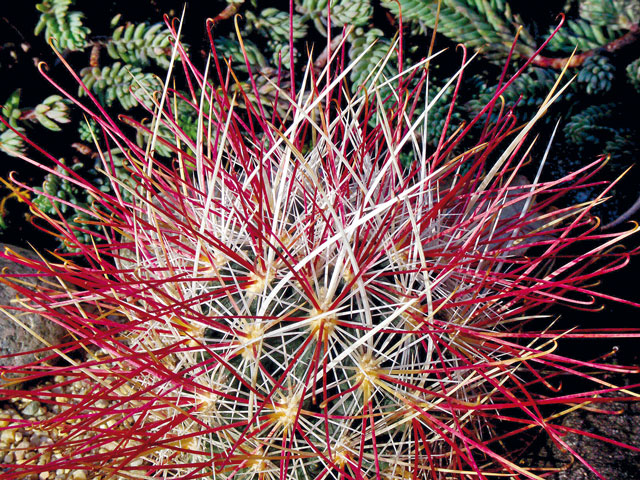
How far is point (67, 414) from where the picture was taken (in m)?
0.63

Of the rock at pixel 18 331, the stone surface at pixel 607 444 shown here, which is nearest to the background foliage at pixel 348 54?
the rock at pixel 18 331

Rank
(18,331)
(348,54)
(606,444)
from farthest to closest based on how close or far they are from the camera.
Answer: (348,54)
(18,331)
(606,444)

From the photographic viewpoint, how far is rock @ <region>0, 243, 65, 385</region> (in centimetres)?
85

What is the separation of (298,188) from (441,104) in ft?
1.24

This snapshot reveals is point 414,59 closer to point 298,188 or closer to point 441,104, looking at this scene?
point 441,104

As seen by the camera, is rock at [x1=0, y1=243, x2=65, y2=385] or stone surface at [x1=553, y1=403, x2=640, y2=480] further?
rock at [x1=0, y1=243, x2=65, y2=385]

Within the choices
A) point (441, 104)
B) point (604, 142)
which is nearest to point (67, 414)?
point (441, 104)

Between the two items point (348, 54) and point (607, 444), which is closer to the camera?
point (607, 444)

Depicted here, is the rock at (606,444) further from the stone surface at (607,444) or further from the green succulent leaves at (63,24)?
the green succulent leaves at (63,24)

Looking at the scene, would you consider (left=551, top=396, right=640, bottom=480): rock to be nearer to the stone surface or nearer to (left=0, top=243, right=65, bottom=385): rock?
the stone surface

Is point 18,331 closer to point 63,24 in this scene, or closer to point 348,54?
point 63,24

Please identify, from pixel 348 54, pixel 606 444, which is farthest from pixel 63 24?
pixel 606 444

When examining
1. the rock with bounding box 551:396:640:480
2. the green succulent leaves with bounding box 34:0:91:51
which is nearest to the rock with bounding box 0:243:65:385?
the green succulent leaves with bounding box 34:0:91:51

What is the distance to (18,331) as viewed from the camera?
2.83 ft
